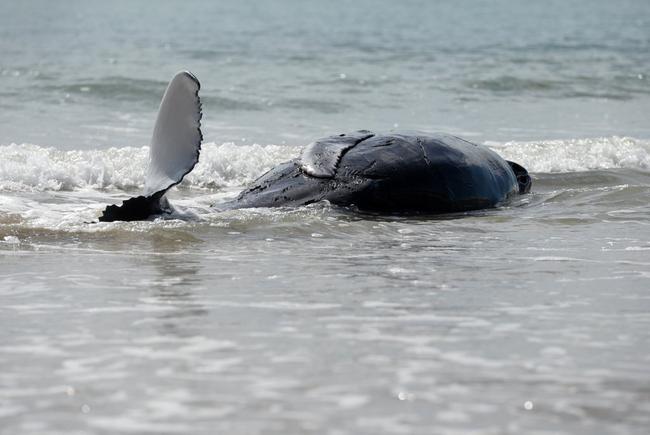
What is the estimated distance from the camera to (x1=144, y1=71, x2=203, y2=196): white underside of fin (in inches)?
256

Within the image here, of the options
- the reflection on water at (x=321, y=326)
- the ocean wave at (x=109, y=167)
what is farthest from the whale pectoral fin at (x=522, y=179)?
the ocean wave at (x=109, y=167)

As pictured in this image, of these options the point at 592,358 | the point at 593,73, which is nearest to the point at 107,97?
the point at 593,73

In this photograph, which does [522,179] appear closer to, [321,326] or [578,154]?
[578,154]

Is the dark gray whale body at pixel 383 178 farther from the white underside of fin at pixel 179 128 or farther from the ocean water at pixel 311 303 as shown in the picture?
the white underside of fin at pixel 179 128

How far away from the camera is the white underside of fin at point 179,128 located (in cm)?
650

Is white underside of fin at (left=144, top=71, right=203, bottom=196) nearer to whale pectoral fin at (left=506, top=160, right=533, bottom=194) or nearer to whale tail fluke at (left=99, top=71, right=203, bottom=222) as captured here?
whale tail fluke at (left=99, top=71, right=203, bottom=222)

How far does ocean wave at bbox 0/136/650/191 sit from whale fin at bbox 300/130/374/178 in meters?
2.87

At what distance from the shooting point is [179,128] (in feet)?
21.4

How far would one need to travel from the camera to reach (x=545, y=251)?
6742 millimetres

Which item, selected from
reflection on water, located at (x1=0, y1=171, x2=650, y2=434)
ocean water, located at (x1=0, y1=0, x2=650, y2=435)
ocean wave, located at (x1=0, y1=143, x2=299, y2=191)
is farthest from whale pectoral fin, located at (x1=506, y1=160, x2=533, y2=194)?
ocean wave, located at (x1=0, y1=143, x2=299, y2=191)

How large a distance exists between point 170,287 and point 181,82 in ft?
4.70

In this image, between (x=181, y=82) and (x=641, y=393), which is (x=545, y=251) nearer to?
Answer: (x=181, y=82)

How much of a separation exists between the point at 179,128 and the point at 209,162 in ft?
16.3

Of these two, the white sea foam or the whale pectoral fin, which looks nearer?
the whale pectoral fin
